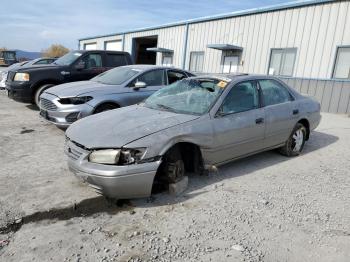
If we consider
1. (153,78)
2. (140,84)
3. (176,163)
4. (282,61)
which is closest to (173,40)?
(282,61)

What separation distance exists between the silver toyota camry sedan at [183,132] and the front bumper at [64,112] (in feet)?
5.45

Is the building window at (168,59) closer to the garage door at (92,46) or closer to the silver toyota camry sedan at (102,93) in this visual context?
the garage door at (92,46)

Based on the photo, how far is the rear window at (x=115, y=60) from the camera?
31.9 ft

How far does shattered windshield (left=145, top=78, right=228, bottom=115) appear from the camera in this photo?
4.30m

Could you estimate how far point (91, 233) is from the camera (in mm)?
2998

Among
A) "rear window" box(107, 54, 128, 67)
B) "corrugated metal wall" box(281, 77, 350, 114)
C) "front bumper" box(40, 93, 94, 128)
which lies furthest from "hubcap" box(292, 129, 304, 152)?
"corrugated metal wall" box(281, 77, 350, 114)

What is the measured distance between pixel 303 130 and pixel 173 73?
3322 millimetres

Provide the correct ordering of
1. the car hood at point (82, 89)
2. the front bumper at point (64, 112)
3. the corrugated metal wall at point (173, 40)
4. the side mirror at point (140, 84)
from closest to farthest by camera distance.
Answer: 1. the front bumper at point (64, 112)
2. the car hood at point (82, 89)
3. the side mirror at point (140, 84)
4. the corrugated metal wall at point (173, 40)

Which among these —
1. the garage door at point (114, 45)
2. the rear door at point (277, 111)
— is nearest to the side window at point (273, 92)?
A: the rear door at point (277, 111)

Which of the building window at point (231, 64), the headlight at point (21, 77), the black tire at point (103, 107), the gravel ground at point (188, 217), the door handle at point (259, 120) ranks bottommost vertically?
the gravel ground at point (188, 217)

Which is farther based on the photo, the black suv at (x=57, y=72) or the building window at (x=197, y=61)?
the building window at (x=197, y=61)

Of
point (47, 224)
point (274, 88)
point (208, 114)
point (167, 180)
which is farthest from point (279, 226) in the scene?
point (274, 88)

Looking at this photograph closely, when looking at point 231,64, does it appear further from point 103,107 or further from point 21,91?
point 103,107

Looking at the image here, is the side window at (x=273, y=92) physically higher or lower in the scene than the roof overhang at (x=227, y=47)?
lower
